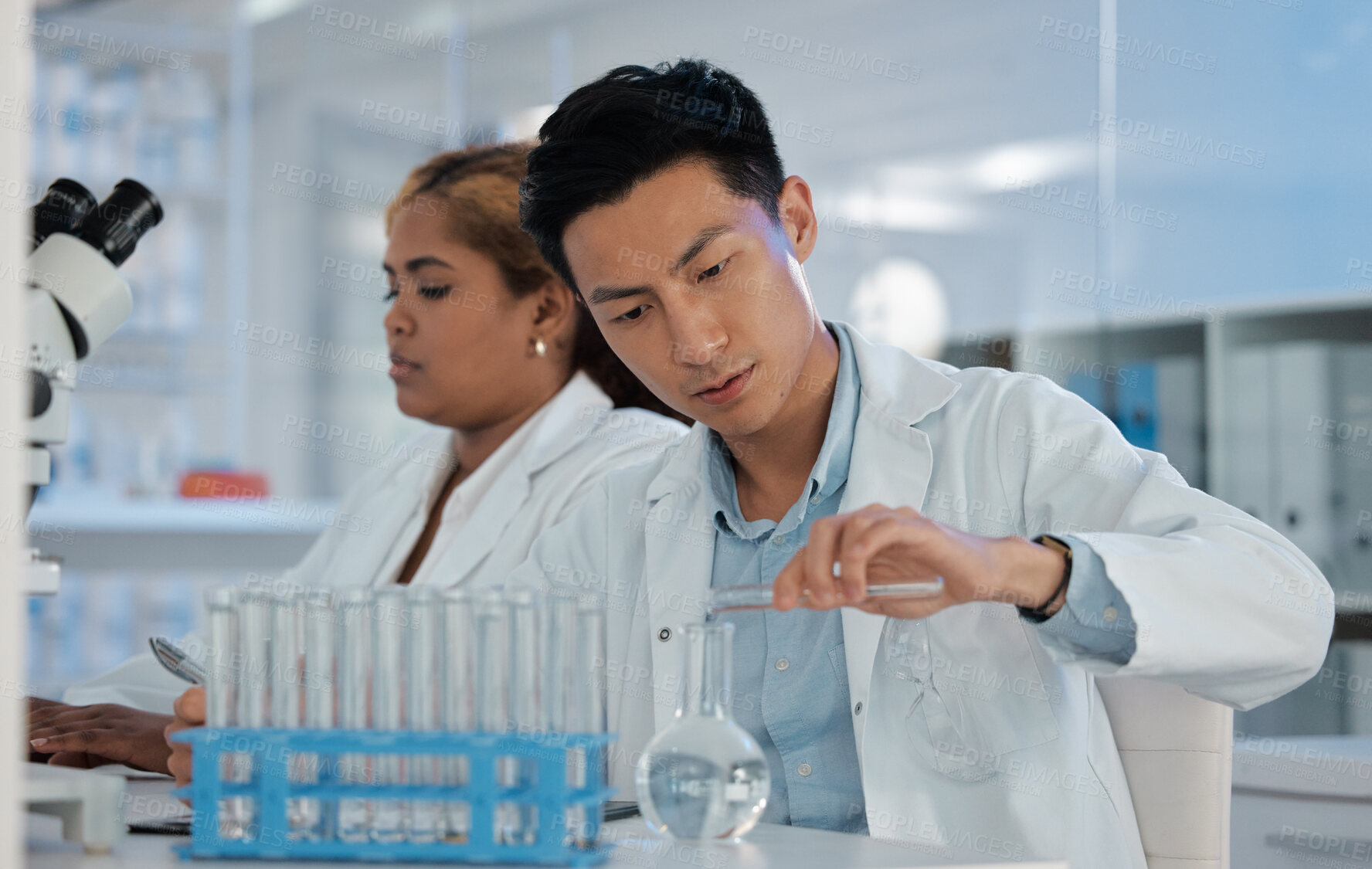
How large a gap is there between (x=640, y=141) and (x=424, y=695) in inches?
29.5

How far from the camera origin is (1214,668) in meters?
1.10

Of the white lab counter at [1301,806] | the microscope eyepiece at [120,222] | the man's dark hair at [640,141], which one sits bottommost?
the white lab counter at [1301,806]

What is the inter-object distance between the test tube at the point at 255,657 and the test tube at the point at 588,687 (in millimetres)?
223

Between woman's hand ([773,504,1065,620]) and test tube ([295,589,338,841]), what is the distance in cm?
33

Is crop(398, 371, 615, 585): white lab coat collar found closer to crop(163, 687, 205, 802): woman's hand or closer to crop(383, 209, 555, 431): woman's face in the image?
crop(383, 209, 555, 431): woman's face

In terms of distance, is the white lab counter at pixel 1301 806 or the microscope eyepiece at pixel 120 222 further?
the white lab counter at pixel 1301 806

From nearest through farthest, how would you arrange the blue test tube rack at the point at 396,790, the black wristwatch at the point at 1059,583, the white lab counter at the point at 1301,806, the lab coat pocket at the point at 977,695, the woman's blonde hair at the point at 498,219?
the blue test tube rack at the point at 396,790, the black wristwatch at the point at 1059,583, the lab coat pocket at the point at 977,695, the white lab counter at the point at 1301,806, the woman's blonde hair at the point at 498,219

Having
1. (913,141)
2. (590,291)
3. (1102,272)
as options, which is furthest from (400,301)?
(913,141)

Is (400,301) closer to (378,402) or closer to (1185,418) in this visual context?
(1185,418)

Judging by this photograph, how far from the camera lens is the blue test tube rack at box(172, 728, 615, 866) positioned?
2.78 ft

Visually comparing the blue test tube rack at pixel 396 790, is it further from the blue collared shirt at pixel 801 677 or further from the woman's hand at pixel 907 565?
→ the blue collared shirt at pixel 801 677

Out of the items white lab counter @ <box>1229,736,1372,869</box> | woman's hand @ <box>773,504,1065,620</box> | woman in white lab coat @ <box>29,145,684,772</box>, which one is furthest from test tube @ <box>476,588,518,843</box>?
white lab counter @ <box>1229,736,1372,869</box>

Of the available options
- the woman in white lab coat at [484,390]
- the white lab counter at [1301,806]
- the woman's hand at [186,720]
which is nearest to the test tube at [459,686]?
the woman's hand at [186,720]

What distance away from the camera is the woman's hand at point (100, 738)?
58.2 inches
